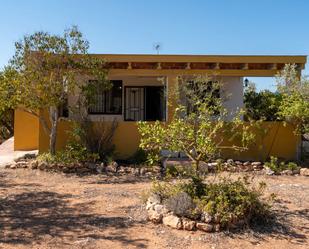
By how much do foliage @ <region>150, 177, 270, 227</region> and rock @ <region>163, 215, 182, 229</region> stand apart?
0.27 metres

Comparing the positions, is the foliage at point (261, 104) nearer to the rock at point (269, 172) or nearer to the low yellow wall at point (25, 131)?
the rock at point (269, 172)

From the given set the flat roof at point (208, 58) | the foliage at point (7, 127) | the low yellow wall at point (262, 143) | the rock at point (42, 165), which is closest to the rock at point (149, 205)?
the rock at point (42, 165)

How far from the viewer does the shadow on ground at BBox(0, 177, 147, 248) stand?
639 cm

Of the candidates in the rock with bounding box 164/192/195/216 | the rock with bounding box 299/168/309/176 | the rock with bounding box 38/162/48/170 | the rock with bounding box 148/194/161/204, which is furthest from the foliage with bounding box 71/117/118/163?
the rock with bounding box 164/192/195/216

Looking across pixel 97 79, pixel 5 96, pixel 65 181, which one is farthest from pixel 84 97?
pixel 65 181

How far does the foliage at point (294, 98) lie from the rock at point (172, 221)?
7.14m

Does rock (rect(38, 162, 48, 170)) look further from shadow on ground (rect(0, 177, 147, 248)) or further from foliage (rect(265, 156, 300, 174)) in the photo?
foliage (rect(265, 156, 300, 174))

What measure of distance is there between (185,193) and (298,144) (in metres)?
8.25

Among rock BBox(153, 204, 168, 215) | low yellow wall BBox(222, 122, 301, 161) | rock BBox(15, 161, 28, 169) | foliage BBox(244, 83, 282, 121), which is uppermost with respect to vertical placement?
foliage BBox(244, 83, 282, 121)

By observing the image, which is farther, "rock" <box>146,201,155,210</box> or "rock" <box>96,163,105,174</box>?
"rock" <box>96,163,105,174</box>

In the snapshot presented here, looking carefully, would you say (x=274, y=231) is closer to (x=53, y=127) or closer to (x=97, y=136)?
(x=97, y=136)

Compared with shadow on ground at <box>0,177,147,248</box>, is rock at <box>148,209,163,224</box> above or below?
above

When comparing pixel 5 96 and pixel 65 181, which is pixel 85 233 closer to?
pixel 65 181

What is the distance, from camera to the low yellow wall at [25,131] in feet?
53.9
